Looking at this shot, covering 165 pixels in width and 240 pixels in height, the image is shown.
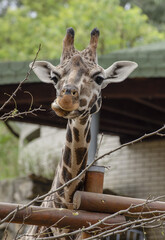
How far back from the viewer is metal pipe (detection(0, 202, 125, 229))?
10.8ft

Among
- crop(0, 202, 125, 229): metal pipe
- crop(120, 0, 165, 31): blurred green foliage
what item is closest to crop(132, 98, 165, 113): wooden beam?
crop(0, 202, 125, 229): metal pipe

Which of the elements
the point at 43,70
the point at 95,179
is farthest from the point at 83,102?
the point at 43,70

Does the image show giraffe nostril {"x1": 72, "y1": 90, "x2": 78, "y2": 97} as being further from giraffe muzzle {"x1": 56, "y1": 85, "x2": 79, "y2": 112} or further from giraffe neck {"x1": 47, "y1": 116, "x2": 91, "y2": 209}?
giraffe neck {"x1": 47, "y1": 116, "x2": 91, "y2": 209}

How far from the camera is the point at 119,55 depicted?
275 inches

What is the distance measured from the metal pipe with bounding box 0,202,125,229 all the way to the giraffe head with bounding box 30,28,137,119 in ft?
2.44

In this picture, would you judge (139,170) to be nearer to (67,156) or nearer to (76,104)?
(67,156)

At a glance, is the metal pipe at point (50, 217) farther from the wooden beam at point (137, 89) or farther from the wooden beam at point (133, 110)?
the wooden beam at point (133, 110)

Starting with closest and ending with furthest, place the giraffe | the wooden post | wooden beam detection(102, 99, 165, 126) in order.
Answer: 1. the wooden post
2. the giraffe
3. wooden beam detection(102, 99, 165, 126)

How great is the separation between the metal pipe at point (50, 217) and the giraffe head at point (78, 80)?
2.44 feet

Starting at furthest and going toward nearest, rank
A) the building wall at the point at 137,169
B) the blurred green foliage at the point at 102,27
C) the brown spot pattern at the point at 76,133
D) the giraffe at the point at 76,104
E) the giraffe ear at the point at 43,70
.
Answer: the blurred green foliage at the point at 102,27, the building wall at the point at 137,169, the giraffe ear at the point at 43,70, the brown spot pattern at the point at 76,133, the giraffe at the point at 76,104

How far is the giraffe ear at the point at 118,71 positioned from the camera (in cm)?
A: 466

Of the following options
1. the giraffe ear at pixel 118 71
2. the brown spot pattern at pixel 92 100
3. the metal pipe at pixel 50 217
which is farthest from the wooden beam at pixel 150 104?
the metal pipe at pixel 50 217

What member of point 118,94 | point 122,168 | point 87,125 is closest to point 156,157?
point 122,168

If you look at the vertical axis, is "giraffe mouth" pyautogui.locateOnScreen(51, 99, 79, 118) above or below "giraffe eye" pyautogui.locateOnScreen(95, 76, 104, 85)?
below
